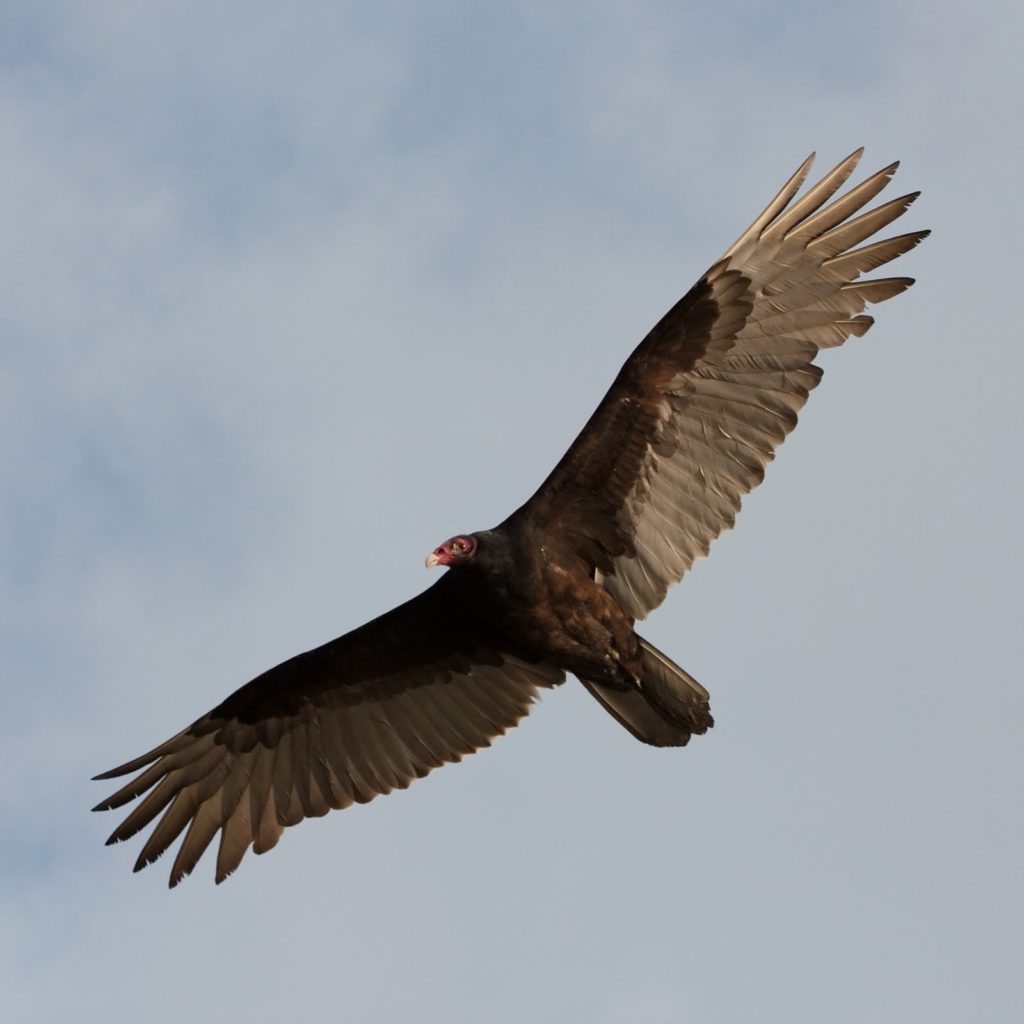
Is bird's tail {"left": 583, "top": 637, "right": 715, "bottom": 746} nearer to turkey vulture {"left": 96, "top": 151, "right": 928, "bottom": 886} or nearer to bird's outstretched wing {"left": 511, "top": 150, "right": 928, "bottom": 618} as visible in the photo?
turkey vulture {"left": 96, "top": 151, "right": 928, "bottom": 886}

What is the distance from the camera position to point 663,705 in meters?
10.3

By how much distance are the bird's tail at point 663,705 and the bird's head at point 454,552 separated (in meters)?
1.01

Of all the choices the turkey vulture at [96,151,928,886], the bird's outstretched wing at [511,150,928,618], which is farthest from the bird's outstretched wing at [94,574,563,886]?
the bird's outstretched wing at [511,150,928,618]

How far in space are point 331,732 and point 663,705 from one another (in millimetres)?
2037

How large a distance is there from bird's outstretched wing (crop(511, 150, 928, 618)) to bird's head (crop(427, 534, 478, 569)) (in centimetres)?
38

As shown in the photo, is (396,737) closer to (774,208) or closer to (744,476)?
(744,476)

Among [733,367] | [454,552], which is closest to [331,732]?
[454,552]

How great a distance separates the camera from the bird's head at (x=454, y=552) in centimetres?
1005

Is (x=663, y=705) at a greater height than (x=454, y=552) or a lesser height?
lesser

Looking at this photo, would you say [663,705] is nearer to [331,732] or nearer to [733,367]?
[733,367]

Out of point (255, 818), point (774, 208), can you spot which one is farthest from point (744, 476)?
point (255, 818)

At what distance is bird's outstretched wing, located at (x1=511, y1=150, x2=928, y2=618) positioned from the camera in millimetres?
10242

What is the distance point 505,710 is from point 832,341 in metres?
2.71

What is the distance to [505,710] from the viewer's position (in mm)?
11156
